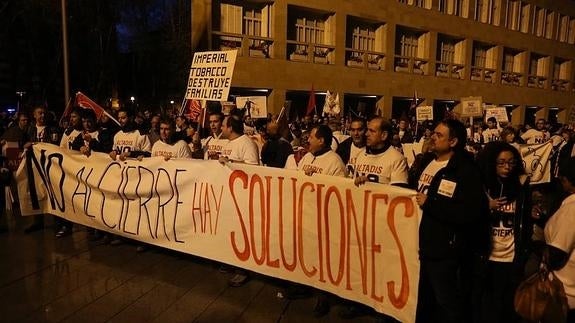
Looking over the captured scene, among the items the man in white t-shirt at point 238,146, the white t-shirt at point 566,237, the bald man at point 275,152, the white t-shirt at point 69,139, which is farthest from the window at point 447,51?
the white t-shirt at point 566,237

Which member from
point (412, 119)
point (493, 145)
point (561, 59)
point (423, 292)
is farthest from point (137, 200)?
point (561, 59)

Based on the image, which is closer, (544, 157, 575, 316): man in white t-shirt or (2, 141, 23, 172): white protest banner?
(544, 157, 575, 316): man in white t-shirt

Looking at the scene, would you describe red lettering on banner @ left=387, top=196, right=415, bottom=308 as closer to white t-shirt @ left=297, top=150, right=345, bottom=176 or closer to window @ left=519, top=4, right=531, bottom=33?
white t-shirt @ left=297, top=150, right=345, bottom=176

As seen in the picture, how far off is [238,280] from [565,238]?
312 centimetres

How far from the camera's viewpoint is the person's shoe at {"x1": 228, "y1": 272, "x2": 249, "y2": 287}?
507 cm

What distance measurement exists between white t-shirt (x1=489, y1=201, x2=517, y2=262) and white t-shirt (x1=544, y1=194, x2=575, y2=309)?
22.4 inches

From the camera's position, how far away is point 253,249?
4.82m

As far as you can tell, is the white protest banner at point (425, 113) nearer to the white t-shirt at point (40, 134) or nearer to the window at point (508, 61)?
the white t-shirt at point (40, 134)

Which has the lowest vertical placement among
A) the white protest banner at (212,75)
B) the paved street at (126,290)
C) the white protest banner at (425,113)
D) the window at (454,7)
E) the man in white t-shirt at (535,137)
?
the paved street at (126,290)

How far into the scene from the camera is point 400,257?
3.78 m

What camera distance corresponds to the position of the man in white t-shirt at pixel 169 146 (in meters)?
6.18

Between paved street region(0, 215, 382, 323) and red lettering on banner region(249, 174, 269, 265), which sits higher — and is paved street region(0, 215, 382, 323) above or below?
below

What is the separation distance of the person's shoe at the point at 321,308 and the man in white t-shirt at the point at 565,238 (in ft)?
6.41

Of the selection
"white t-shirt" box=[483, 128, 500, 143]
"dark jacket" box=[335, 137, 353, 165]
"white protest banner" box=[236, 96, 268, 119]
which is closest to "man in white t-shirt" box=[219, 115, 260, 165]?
"dark jacket" box=[335, 137, 353, 165]
